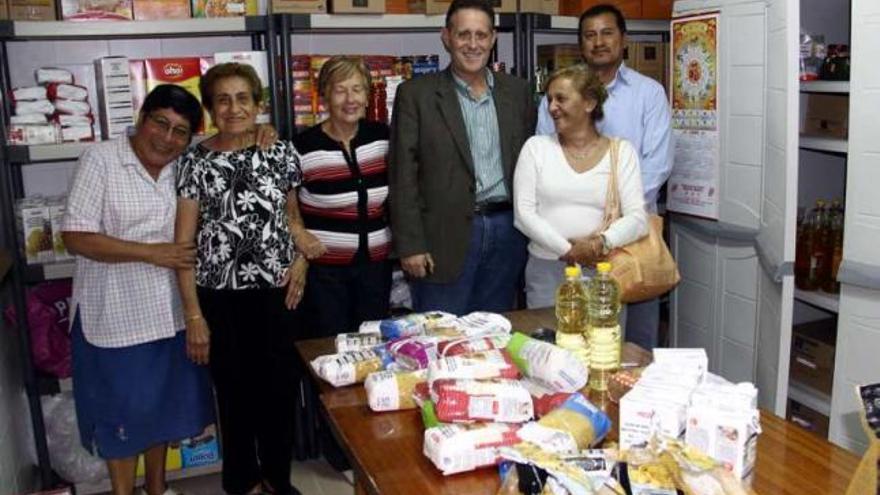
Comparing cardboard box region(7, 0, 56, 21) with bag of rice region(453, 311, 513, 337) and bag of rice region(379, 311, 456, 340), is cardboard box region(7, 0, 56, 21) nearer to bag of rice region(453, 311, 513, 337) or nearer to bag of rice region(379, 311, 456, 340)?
bag of rice region(379, 311, 456, 340)

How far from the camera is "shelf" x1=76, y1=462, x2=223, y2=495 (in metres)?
3.13

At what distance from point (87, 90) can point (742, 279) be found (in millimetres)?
2538

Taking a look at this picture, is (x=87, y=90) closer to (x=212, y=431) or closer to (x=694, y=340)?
(x=212, y=431)

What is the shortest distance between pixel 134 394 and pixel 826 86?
2495 millimetres

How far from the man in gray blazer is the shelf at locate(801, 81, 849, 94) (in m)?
0.96

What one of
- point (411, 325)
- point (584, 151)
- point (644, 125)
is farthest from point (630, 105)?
point (411, 325)

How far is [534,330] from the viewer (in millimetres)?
2086

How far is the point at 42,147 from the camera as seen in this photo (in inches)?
110

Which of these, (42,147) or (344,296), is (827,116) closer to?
(344,296)

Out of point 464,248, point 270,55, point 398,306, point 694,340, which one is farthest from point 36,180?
point 694,340

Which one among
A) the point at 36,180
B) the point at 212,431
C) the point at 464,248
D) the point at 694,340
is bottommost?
the point at 212,431

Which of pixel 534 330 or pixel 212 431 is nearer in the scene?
pixel 534 330

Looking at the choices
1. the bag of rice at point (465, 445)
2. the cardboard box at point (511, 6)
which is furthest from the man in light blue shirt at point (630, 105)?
the bag of rice at point (465, 445)

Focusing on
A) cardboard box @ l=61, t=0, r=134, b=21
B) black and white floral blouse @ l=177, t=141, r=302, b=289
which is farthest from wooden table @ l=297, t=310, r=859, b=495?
cardboard box @ l=61, t=0, r=134, b=21
